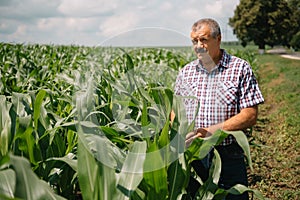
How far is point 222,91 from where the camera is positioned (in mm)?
2213

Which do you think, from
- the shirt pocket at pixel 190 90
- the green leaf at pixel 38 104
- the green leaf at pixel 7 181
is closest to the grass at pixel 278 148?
the shirt pocket at pixel 190 90

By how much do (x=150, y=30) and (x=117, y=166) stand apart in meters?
0.63

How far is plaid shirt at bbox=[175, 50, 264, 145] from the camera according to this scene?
2.19m

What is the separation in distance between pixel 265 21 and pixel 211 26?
44050 mm

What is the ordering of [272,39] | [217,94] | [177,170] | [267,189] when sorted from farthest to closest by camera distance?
[272,39] → [267,189] → [217,94] → [177,170]

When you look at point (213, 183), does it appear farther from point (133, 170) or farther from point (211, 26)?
point (211, 26)

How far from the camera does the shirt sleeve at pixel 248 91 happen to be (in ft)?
7.13

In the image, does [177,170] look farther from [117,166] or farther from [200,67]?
[200,67]

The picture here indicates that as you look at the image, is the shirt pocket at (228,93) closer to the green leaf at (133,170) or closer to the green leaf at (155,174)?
the green leaf at (155,174)

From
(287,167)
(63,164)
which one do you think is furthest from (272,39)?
(63,164)

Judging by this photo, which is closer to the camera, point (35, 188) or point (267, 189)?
point (35, 188)

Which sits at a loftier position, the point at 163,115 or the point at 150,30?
the point at 150,30

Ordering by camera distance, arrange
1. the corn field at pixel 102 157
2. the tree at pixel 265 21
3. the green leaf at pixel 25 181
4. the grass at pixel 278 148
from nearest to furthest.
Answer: the green leaf at pixel 25 181, the corn field at pixel 102 157, the grass at pixel 278 148, the tree at pixel 265 21

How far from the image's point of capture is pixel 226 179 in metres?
2.35
